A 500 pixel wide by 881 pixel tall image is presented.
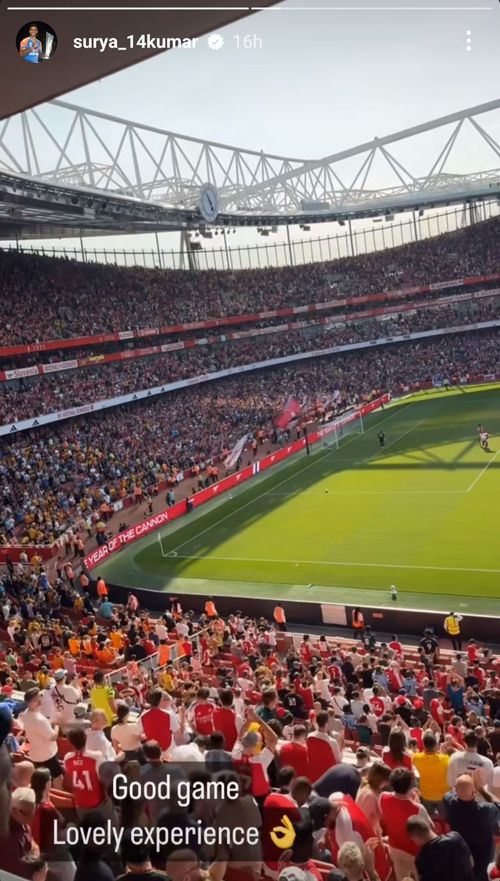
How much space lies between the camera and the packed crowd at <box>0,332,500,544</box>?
3325cm

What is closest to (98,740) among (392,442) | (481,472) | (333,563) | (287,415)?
(333,563)

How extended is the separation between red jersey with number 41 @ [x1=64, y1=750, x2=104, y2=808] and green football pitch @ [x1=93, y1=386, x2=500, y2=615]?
16932 mm

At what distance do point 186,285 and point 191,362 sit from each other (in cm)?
1108

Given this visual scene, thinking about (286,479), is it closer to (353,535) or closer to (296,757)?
(353,535)

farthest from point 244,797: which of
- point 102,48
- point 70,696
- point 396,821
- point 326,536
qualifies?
point 326,536

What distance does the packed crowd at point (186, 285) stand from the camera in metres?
48.2

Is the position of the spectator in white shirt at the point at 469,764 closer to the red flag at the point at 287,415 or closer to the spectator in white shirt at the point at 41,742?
the spectator in white shirt at the point at 41,742

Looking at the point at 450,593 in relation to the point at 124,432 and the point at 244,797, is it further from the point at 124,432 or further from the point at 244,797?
the point at 124,432

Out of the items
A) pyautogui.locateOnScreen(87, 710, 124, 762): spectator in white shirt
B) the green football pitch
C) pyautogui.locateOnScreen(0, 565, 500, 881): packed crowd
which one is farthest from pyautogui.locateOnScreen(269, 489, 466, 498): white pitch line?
pyautogui.locateOnScreen(87, 710, 124, 762): spectator in white shirt

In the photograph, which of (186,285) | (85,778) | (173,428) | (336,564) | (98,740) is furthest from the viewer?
(186,285)

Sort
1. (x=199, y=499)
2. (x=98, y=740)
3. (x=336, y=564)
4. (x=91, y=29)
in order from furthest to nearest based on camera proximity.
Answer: (x=199, y=499)
(x=336, y=564)
(x=98, y=740)
(x=91, y=29)

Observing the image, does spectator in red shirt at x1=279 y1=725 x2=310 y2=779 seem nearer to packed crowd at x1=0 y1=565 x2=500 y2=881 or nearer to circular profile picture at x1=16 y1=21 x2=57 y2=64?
packed crowd at x1=0 y1=565 x2=500 y2=881

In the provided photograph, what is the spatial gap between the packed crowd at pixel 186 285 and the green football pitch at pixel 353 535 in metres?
18.3

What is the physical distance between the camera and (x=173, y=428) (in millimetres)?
47281
